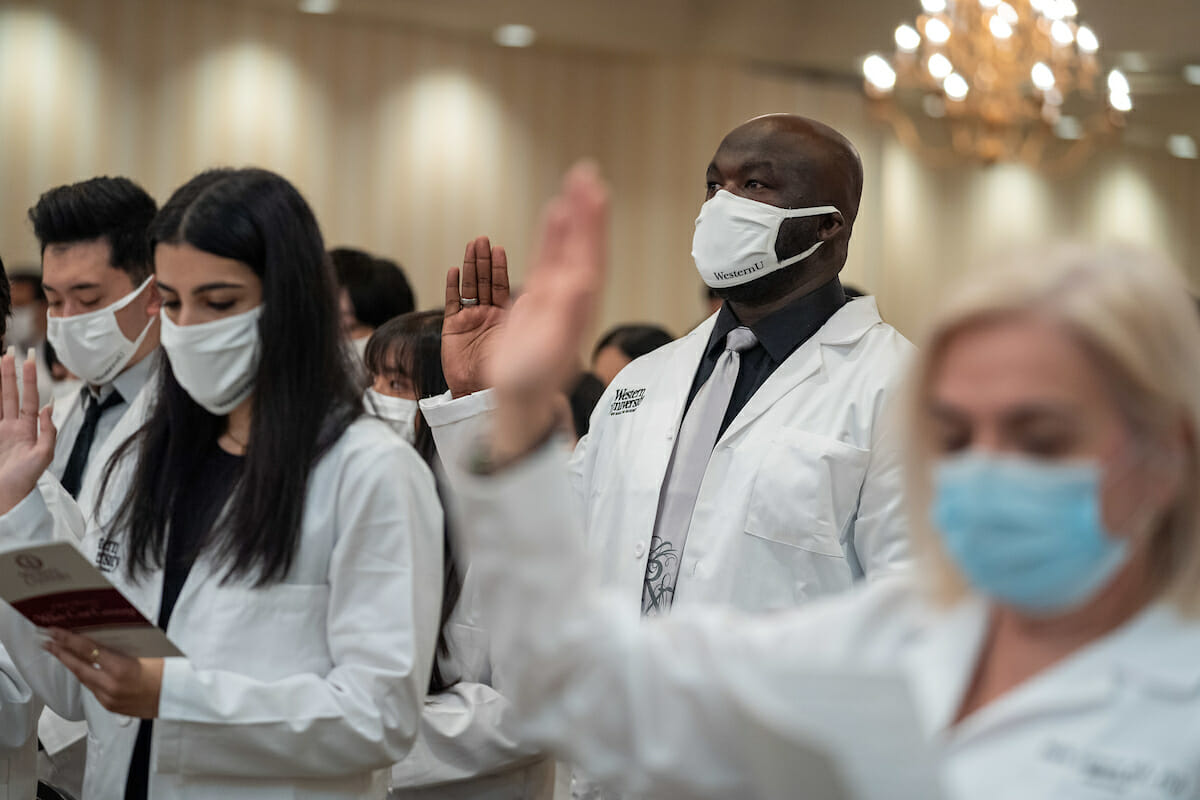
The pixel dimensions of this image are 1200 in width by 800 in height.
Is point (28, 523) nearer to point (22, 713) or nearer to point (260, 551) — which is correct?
point (22, 713)

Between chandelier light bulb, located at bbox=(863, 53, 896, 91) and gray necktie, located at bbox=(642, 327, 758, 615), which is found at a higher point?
chandelier light bulb, located at bbox=(863, 53, 896, 91)

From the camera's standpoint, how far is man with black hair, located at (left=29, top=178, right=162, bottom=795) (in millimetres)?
3074

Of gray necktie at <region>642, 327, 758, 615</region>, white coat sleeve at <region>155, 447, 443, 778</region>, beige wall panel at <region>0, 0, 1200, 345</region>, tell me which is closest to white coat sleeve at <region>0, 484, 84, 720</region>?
white coat sleeve at <region>155, 447, 443, 778</region>

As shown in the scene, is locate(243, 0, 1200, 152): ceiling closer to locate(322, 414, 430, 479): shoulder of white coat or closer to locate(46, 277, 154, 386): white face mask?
A: locate(46, 277, 154, 386): white face mask

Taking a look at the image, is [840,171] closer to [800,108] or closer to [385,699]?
[385,699]

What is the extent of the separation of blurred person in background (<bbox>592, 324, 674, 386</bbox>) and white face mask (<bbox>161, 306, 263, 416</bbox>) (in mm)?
3185

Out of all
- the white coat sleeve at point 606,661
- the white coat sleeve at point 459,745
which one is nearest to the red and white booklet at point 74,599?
the white coat sleeve at point 606,661

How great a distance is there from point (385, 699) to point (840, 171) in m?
1.52

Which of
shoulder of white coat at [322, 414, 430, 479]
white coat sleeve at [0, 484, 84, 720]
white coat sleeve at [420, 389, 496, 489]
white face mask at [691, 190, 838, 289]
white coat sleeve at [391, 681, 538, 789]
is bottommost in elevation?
white coat sleeve at [391, 681, 538, 789]

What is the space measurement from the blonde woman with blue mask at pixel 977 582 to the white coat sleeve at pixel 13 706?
1325mm

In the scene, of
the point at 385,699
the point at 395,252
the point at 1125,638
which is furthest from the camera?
the point at 395,252

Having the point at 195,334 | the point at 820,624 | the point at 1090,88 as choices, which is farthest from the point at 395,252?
the point at 820,624

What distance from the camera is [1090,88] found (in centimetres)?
775

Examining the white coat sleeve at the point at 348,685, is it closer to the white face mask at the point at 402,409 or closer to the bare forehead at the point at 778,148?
the white face mask at the point at 402,409
